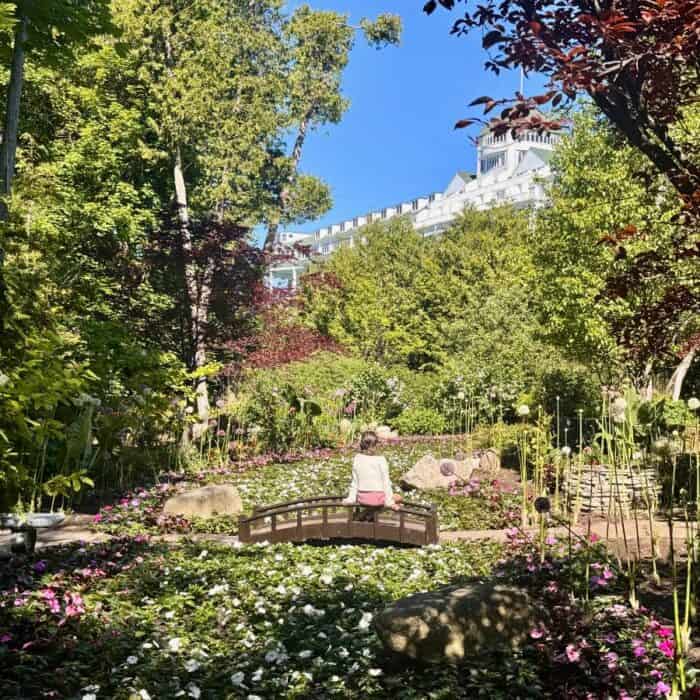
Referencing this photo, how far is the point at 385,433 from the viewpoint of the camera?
48.8ft

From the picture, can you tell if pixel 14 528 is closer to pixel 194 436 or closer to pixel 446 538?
pixel 446 538

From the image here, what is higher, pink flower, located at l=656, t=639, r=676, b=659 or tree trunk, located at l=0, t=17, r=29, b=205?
tree trunk, located at l=0, t=17, r=29, b=205

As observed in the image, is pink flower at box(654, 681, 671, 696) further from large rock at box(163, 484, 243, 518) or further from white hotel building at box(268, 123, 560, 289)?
white hotel building at box(268, 123, 560, 289)

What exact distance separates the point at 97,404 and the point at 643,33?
7.09m

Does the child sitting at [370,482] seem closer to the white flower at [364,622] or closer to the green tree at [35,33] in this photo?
the white flower at [364,622]

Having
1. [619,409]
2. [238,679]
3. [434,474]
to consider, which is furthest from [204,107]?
[238,679]

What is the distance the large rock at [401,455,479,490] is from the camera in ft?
32.1

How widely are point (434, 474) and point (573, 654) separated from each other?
6.51 metres

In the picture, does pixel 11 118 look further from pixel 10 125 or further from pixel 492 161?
pixel 492 161

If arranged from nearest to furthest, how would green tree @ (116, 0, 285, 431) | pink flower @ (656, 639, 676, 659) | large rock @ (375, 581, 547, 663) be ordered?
1. pink flower @ (656, 639, 676, 659)
2. large rock @ (375, 581, 547, 663)
3. green tree @ (116, 0, 285, 431)

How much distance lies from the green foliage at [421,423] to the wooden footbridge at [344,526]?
30.2 ft

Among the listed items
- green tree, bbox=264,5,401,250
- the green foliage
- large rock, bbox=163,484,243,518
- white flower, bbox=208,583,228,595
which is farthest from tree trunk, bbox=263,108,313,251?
white flower, bbox=208,583,228,595

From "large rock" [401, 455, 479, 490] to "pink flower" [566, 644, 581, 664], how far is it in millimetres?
6183

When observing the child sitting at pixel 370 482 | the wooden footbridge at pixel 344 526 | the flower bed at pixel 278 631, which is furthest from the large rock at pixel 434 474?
the flower bed at pixel 278 631
